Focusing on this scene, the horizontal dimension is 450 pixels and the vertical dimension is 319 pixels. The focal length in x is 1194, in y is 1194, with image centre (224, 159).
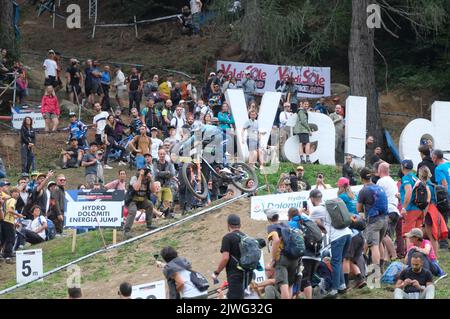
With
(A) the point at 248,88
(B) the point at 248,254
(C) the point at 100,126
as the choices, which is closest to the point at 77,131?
(C) the point at 100,126

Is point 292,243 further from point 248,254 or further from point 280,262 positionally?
point 248,254

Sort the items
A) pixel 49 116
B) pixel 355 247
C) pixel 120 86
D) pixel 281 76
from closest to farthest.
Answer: pixel 355 247 < pixel 49 116 < pixel 281 76 < pixel 120 86

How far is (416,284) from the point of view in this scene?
55.2 ft

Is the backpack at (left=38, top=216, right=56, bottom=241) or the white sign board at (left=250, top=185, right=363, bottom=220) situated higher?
the white sign board at (left=250, top=185, right=363, bottom=220)

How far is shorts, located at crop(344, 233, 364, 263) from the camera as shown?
1812cm

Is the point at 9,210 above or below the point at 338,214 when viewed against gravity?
below

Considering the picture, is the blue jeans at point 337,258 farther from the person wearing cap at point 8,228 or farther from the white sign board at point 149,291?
the person wearing cap at point 8,228

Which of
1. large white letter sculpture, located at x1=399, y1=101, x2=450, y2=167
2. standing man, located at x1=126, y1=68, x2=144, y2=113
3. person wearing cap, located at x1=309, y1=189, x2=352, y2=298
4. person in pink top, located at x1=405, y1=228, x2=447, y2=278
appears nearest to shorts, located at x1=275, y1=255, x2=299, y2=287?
person wearing cap, located at x1=309, y1=189, x2=352, y2=298

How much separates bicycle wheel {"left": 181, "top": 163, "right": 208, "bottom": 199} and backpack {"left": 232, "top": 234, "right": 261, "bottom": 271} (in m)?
7.37

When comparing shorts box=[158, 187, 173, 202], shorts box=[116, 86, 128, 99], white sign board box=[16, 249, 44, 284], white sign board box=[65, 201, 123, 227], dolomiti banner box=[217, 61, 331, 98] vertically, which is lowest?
white sign board box=[16, 249, 44, 284]

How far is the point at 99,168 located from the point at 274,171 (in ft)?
13.2

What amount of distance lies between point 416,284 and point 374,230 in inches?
76.1

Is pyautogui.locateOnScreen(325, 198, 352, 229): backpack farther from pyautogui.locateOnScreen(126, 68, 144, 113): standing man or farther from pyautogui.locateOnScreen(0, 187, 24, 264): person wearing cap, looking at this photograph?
pyautogui.locateOnScreen(126, 68, 144, 113): standing man

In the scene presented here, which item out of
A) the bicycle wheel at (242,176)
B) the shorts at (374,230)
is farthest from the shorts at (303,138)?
the shorts at (374,230)
